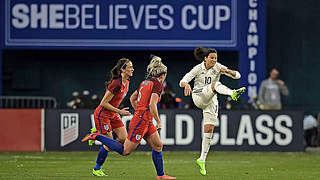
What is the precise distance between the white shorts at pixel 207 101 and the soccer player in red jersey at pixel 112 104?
1.25 meters

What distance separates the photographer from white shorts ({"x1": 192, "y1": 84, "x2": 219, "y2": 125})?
12432 mm

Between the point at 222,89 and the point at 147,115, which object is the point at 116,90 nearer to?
the point at 147,115

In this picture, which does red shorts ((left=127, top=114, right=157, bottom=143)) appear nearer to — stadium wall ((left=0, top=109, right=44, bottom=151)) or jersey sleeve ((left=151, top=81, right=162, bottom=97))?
jersey sleeve ((left=151, top=81, right=162, bottom=97))

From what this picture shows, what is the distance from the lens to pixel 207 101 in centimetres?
1259

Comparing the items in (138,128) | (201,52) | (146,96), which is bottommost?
(138,128)

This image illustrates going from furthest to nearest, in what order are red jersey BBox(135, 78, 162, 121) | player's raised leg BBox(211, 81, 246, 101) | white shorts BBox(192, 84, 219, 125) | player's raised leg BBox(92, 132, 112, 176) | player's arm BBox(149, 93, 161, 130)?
white shorts BBox(192, 84, 219, 125) → player's raised leg BBox(92, 132, 112, 176) → player's raised leg BBox(211, 81, 246, 101) → red jersey BBox(135, 78, 162, 121) → player's arm BBox(149, 93, 161, 130)

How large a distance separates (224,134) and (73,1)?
5739 mm

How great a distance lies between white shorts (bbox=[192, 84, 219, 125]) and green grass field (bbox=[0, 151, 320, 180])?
3.24ft

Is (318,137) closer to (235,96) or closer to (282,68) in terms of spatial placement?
(282,68)

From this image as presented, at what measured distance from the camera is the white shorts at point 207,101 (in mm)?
12432

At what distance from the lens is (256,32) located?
21.8 m

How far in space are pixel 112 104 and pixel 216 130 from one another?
279 inches

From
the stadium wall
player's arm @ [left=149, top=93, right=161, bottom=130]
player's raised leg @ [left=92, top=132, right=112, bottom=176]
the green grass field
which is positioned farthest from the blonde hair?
the stadium wall

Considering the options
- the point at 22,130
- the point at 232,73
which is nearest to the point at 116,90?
the point at 232,73
